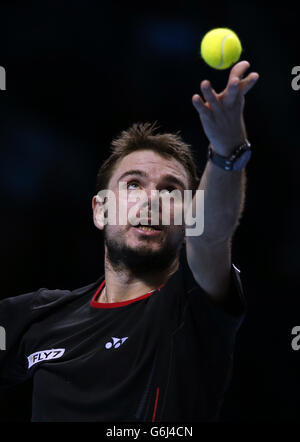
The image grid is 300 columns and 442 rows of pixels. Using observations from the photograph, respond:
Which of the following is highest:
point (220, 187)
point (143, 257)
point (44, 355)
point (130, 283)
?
point (220, 187)

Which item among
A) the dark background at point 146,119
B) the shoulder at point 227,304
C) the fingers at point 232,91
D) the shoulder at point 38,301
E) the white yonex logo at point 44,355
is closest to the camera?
the fingers at point 232,91

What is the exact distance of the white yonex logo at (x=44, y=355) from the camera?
1.67 meters

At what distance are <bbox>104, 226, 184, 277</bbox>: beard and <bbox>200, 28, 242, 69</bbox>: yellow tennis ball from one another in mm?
650

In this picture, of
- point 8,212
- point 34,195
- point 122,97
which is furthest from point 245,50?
point 8,212

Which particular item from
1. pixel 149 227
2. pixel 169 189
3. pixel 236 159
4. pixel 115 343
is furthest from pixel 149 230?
pixel 236 159

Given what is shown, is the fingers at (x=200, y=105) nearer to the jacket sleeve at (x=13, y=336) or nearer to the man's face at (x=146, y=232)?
the man's face at (x=146, y=232)

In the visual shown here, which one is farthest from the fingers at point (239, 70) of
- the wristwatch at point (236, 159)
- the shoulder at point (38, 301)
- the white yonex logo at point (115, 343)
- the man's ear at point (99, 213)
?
the shoulder at point (38, 301)

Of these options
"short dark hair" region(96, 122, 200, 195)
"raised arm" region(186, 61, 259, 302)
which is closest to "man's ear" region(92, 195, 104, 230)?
"short dark hair" region(96, 122, 200, 195)

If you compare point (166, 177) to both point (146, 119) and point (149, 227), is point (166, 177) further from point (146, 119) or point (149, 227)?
point (146, 119)

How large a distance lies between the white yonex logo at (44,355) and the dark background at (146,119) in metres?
1.66

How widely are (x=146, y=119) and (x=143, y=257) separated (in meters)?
2.21

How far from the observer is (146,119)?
3.70m

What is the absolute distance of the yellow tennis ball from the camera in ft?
4.82
